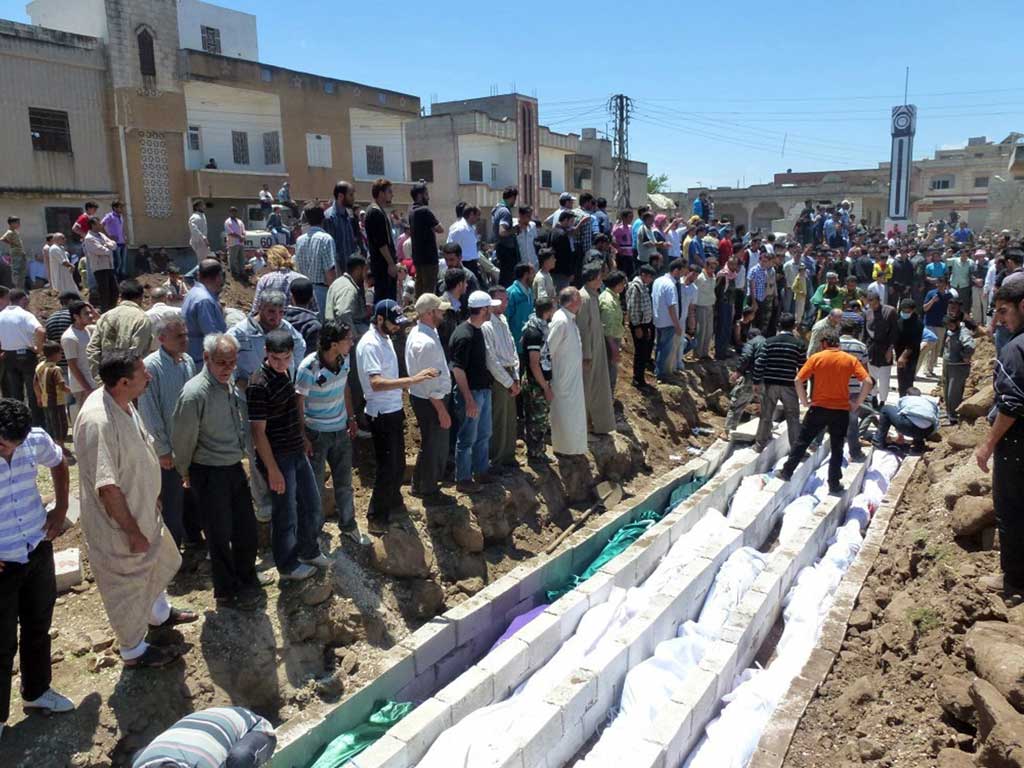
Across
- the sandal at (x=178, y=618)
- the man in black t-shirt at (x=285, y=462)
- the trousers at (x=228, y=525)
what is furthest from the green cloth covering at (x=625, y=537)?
the sandal at (x=178, y=618)

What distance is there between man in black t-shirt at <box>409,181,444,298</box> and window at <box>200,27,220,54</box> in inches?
864

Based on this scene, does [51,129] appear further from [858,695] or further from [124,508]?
[858,695]

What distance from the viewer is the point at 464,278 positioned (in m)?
6.98

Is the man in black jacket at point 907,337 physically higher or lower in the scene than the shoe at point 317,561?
higher

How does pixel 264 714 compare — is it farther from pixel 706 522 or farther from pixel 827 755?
pixel 706 522

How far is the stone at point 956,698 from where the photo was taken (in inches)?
150

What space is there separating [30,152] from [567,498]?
16.5 m

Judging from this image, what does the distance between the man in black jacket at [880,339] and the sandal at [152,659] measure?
9940 millimetres

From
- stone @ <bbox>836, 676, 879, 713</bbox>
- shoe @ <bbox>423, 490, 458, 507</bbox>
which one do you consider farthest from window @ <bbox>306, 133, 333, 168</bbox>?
stone @ <bbox>836, 676, 879, 713</bbox>

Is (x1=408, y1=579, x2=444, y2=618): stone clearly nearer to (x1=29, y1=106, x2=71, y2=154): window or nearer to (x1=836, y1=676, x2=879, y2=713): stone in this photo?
(x1=836, y1=676, x2=879, y2=713): stone

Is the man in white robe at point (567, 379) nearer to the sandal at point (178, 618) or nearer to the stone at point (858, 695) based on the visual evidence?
the stone at point (858, 695)

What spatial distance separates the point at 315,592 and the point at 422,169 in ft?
96.2

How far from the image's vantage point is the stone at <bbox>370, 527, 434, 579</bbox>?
20.3ft

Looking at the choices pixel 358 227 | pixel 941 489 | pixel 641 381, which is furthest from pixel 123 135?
pixel 941 489
